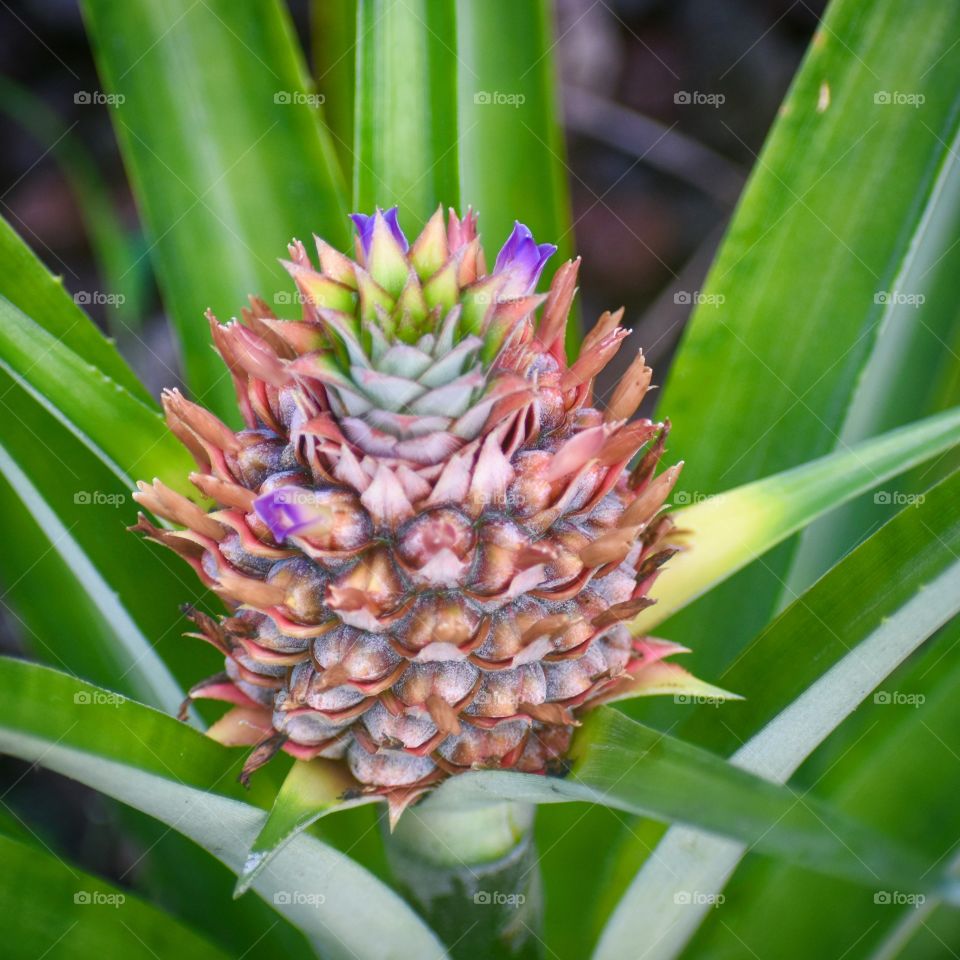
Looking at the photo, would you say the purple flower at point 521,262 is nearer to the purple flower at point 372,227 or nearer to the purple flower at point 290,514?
the purple flower at point 372,227

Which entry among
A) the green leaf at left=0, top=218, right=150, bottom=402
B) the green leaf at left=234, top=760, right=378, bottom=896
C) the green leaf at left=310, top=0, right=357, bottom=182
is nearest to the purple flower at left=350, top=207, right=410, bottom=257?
the green leaf at left=0, top=218, right=150, bottom=402

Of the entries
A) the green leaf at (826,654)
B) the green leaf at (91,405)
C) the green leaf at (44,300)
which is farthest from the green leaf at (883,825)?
the green leaf at (44,300)

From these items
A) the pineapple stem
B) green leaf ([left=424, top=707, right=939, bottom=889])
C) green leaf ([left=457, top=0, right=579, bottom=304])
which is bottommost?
the pineapple stem

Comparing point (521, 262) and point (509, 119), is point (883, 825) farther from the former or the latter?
point (509, 119)

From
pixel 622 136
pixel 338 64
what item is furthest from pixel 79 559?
pixel 622 136

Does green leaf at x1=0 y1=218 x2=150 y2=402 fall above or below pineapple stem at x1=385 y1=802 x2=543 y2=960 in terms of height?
above

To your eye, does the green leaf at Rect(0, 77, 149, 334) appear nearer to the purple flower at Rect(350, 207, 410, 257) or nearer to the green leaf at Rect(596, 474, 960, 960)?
the purple flower at Rect(350, 207, 410, 257)
